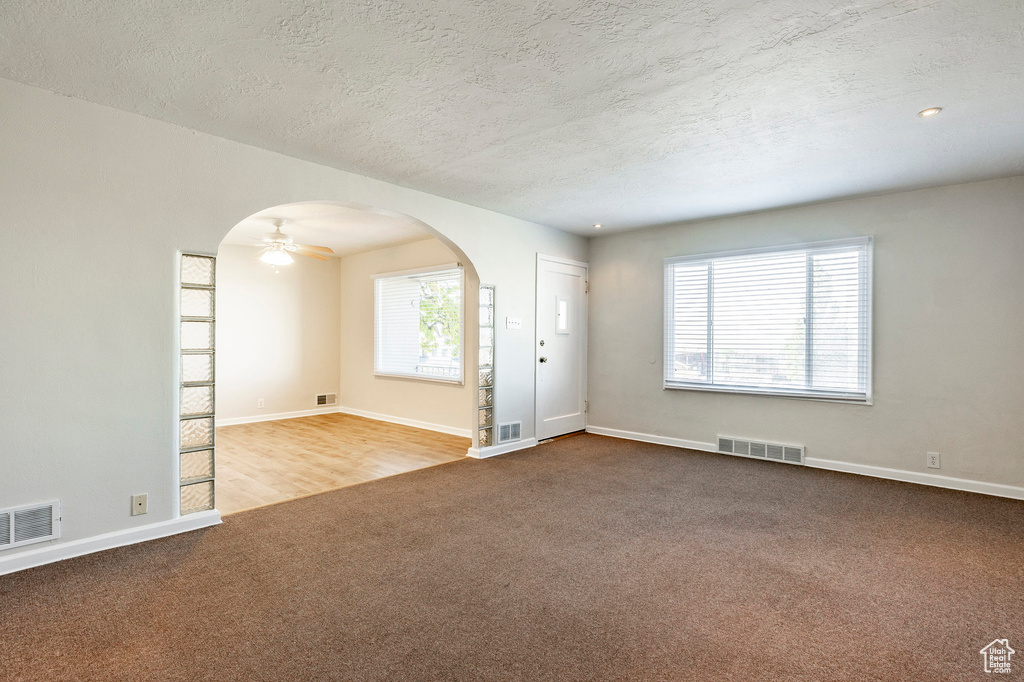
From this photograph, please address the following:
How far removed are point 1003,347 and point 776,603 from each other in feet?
11.3

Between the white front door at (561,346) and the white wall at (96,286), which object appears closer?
the white wall at (96,286)

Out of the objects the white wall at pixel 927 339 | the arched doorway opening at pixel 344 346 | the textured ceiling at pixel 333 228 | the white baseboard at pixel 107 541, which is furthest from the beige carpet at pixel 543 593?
the textured ceiling at pixel 333 228

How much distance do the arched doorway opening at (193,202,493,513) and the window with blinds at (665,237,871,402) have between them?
246 centimetres

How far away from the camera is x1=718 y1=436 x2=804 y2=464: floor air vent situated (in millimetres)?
5113

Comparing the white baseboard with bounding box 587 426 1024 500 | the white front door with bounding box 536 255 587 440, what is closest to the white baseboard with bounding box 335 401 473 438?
the white front door with bounding box 536 255 587 440

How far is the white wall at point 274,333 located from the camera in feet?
24.0

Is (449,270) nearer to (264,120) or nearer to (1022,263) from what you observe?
(264,120)

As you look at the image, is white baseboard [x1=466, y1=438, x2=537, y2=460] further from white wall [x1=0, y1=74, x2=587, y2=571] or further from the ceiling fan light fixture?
the ceiling fan light fixture

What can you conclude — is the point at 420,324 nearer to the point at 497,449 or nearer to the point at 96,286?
the point at 497,449

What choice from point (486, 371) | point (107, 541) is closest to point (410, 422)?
point (486, 371)

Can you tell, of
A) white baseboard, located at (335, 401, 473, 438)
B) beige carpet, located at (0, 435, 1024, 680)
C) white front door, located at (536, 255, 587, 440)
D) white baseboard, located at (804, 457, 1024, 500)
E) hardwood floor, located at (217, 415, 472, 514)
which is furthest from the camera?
white baseboard, located at (335, 401, 473, 438)

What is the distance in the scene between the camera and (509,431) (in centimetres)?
563

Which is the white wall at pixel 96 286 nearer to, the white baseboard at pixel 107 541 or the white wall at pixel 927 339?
the white baseboard at pixel 107 541

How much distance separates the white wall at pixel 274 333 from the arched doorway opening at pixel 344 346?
0.05 feet
